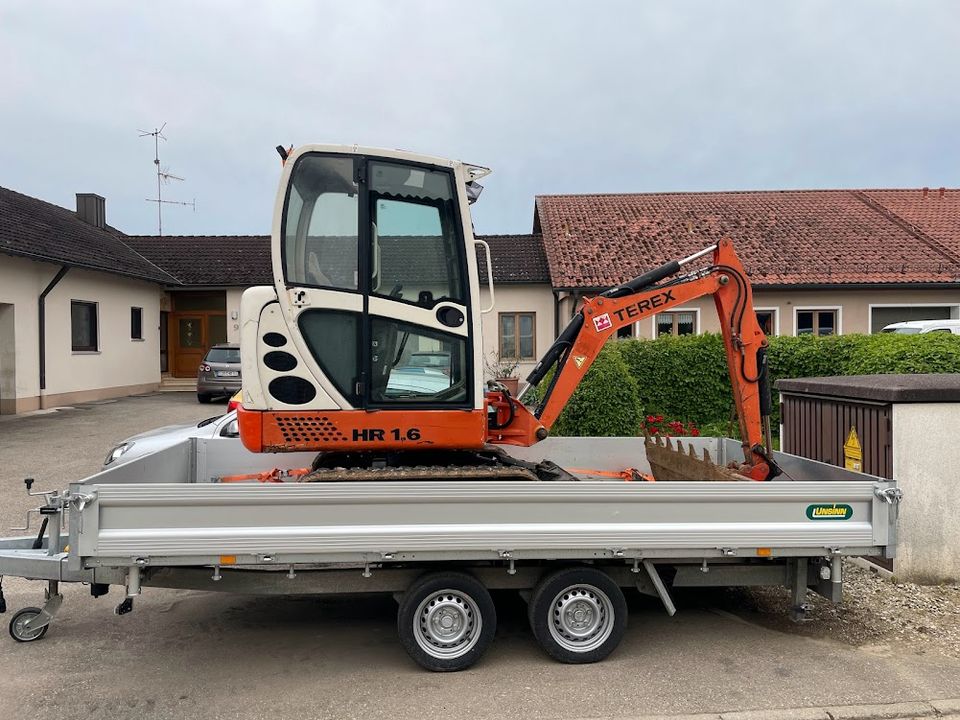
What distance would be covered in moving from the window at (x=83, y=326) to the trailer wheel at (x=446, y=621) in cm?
1669

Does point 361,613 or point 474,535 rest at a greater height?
point 474,535

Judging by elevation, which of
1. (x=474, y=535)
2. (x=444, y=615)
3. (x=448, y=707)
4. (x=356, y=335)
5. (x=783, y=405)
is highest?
(x=356, y=335)

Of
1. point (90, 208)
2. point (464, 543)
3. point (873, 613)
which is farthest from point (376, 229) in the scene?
point (90, 208)

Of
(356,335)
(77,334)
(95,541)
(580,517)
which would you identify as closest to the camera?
(95,541)

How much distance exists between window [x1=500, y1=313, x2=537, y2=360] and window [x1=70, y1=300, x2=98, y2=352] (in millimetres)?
10665

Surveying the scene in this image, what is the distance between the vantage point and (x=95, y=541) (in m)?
3.86

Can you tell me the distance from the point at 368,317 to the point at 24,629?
302 cm

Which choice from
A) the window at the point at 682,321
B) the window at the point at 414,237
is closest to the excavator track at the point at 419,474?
the window at the point at 414,237

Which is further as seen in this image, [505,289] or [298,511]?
[505,289]

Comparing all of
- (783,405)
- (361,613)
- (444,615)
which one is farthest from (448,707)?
(783,405)

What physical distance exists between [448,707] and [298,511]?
1313mm

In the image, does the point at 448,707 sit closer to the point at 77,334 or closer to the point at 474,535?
the point at 474,535

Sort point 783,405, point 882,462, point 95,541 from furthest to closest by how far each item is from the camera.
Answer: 1. point 783,405
2. point 882,462
3. point 95,541

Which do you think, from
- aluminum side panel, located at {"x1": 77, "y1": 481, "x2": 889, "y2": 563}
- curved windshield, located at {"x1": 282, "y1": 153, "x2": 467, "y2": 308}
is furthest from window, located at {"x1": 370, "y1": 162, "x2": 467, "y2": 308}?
aluminum side panel, located at {"x1": 77, "y1": 481, "x2": 889, "y2": 563}
